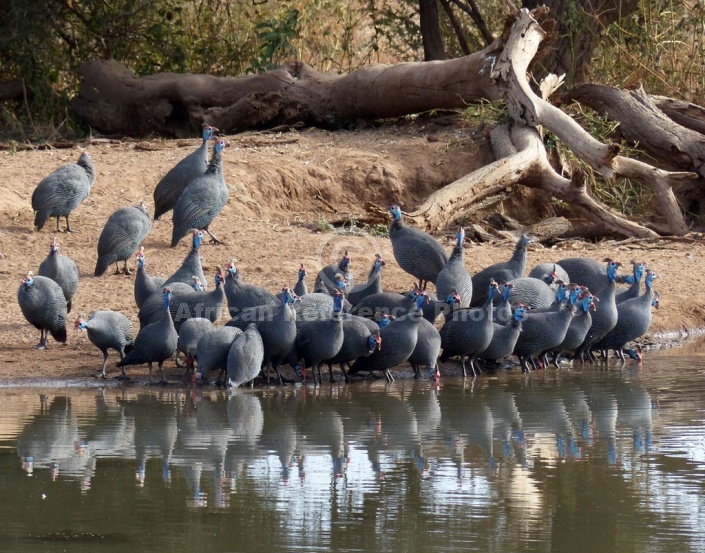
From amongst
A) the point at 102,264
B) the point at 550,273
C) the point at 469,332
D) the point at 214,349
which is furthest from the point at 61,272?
the point at 550,273

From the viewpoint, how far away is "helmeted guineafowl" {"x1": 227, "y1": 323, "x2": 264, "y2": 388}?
689 centimetres

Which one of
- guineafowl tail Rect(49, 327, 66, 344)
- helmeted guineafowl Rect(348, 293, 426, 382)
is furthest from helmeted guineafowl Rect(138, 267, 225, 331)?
helmeted guineafowl Rect(348, 293, 426, 382)

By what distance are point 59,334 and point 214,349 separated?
1302mm

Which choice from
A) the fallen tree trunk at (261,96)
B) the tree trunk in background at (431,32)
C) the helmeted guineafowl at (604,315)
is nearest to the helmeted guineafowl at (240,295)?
the helmeted guineafowl at (604,315)

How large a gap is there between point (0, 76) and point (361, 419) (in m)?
9.15

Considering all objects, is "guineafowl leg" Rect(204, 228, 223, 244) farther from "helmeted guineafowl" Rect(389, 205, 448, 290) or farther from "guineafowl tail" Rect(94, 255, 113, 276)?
"helmeted guineafowl" Rect(389, 205, 448, 290)

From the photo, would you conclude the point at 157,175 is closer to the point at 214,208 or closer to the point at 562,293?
the point at 214,208

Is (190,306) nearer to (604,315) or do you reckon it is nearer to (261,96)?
(604,315)

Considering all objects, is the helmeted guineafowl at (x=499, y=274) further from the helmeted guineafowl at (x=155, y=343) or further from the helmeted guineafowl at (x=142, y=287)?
the helmeted guineafowl at (x=155, y=343)

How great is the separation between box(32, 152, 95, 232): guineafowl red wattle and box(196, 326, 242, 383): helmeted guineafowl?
10.2 ft

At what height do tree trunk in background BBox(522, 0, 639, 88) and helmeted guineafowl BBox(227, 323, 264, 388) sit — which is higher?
tree trunk in background BBox(522, 0, 639, 88)

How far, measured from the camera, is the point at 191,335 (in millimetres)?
7230

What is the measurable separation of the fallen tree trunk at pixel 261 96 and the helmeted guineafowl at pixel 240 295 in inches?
194

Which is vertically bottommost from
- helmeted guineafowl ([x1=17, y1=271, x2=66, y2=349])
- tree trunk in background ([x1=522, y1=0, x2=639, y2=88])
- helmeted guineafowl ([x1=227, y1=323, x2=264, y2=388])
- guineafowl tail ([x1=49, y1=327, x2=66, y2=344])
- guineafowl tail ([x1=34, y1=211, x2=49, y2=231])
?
helmeted guineafowl ([x1=227, y1=323, x2=264, y2=388])
